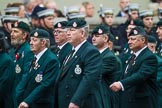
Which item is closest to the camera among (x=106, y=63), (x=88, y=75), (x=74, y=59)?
(x=88, y=75)

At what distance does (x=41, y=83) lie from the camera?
14484mm

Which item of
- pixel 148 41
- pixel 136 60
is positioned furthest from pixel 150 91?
pixel 148 41

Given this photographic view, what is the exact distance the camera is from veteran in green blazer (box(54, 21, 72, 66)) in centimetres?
1568

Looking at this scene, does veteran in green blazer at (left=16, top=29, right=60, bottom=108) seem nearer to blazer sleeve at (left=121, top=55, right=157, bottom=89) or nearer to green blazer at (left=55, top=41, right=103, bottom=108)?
green blazer at (left=55, top=41, right=103, bottom=108)

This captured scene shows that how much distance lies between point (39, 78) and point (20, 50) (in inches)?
52.0

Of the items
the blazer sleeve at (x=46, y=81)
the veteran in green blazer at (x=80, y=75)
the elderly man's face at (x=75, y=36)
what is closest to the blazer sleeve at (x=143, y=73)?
the veteran in green blazer at (x=80, y=75)

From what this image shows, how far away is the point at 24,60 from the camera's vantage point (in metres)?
15.5

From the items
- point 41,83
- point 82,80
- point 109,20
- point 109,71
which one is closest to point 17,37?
point 41,83

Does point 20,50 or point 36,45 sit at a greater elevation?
point 36,45

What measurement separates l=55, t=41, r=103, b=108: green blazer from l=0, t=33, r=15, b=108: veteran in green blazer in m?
1.03

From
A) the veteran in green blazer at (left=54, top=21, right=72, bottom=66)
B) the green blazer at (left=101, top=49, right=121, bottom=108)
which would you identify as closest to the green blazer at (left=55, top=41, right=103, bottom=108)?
the green blazer at (left=101, top=49, right=121, bottom=108)

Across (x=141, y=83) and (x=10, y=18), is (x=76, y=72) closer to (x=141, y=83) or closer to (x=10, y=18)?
(x=141, y=83)

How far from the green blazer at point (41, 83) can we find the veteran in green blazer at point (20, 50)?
0.43m

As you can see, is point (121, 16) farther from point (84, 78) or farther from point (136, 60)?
point (84, 78)
